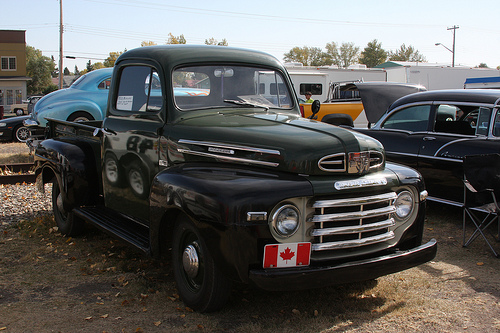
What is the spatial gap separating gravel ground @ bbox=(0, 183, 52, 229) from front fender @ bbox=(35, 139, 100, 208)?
64.5 inches

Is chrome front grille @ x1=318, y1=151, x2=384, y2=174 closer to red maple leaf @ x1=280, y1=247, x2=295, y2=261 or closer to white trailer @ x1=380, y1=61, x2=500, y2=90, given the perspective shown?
red maple leaf @ x1=280, y1=247, x2=295, y2=261

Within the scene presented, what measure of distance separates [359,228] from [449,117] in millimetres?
3957

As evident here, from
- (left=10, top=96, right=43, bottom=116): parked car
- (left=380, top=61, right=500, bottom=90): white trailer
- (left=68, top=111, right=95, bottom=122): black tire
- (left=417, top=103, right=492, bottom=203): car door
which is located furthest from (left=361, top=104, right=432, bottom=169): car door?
(left=10, top=96, right=43, bottom=116): parked car

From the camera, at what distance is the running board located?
4.42 meters

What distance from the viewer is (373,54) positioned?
8588 centimetres

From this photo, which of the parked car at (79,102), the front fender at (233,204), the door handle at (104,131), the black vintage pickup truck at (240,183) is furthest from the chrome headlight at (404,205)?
the parked car at (79,102)

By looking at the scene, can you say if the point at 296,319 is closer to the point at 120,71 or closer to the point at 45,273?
the point at 45,273

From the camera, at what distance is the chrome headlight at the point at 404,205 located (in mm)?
3967

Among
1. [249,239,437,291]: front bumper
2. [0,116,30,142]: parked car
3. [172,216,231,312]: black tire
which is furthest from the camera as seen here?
[0,116,30,142]: parked car

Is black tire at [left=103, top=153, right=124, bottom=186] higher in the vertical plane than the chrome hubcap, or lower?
higher

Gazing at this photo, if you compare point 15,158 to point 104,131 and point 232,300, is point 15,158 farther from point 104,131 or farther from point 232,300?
point 232,300

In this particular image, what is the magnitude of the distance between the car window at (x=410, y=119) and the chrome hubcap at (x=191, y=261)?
14.5 feet

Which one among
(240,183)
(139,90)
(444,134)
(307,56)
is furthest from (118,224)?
(307,56)

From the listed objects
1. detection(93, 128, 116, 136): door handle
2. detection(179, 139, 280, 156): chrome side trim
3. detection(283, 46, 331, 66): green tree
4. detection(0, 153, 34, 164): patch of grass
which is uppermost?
detection(283, 46, 331, 66): green tree
